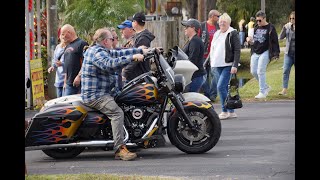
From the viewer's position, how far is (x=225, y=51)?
39.9 feet

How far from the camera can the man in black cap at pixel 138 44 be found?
10039 mm

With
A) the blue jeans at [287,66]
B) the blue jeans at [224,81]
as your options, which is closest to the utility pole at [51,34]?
the blue jeans at [224,81]

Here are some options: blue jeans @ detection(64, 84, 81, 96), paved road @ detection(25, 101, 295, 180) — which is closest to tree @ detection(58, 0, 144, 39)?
blue jeans @ detection(64, 84, 81, 96)

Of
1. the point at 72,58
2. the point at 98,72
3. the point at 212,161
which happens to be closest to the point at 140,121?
the point at 98,72

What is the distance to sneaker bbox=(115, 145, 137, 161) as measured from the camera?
8852mm

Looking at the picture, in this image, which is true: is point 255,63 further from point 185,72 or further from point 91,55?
point 91,55

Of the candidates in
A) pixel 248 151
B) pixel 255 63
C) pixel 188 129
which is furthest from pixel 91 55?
pixel 255 63

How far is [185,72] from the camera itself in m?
9.91

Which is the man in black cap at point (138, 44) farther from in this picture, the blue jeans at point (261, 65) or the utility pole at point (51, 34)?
the blue jeans at point (261, 65)

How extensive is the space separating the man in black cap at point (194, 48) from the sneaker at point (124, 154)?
3.07m

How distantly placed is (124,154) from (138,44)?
1.72 meters

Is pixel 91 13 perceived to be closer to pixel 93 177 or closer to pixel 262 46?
pixel 262 46

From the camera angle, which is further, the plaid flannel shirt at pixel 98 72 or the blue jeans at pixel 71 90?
the blue jeans at pixel 71 90
